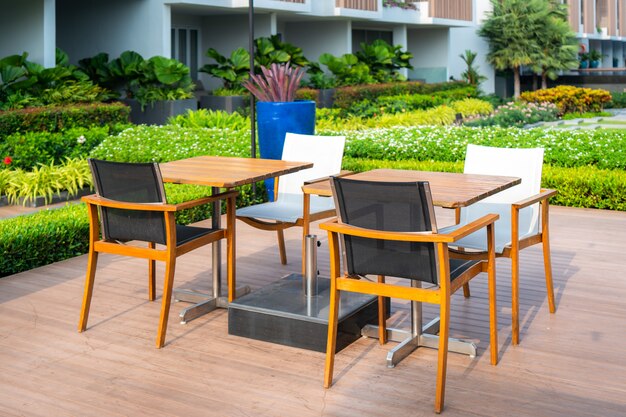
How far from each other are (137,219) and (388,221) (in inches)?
63.8

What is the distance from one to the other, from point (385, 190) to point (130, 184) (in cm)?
162

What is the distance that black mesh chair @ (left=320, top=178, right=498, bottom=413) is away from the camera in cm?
416

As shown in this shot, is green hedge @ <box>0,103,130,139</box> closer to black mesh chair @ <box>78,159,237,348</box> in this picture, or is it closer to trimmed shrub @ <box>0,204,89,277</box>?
trimmed shrub @ <box>0,204,89,277</box>

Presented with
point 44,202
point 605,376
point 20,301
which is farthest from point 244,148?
point 605,376

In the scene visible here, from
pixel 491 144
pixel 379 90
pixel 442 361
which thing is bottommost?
pixel 442 361

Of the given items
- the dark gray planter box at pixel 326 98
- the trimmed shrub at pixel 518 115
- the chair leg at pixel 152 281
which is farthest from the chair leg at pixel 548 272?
the dark gray planter box at pixel 326 98

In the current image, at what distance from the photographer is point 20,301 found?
19.5 feet

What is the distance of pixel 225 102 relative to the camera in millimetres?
19688

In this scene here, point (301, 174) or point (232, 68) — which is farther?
point (232, 68)

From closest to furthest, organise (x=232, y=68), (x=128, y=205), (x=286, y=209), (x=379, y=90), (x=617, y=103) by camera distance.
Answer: (x=128, y=205) → (x=286, y=209) → (x=232, y=68) → (x=379, y=90) → (x=617, y=103)

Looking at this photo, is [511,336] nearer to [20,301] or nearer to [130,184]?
[130,184]

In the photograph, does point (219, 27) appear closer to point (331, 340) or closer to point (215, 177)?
point (215, 177)

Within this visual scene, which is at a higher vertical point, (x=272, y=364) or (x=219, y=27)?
(x=219, y=27)

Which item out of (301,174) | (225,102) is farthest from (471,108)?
(301,174)
